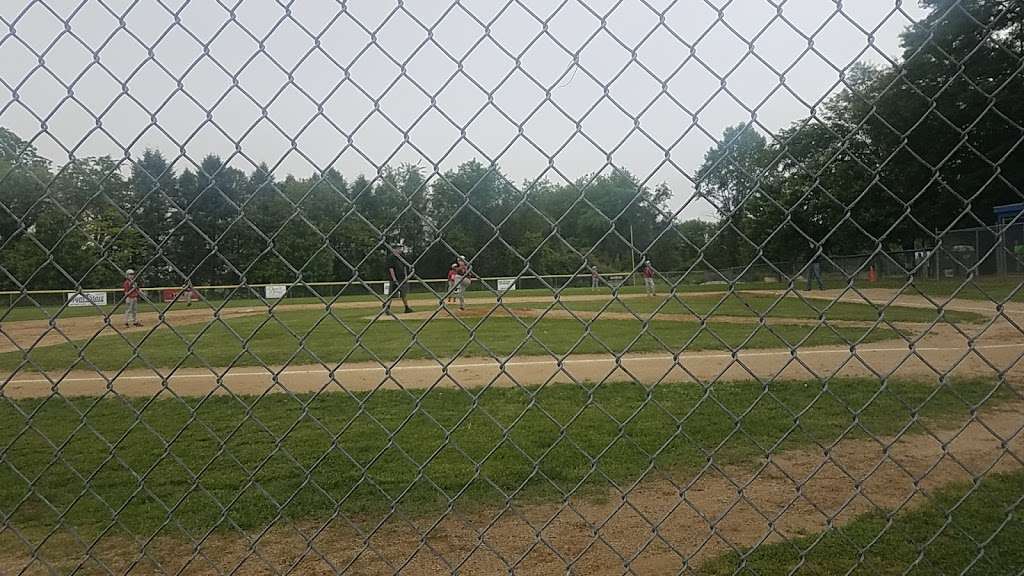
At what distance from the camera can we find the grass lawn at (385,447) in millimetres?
3467

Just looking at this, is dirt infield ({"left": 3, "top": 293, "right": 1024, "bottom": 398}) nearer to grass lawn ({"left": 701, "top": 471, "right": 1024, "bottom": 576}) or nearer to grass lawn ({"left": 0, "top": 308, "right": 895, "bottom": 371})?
grass lawn ({"left": 0, "top": 308, "right": 895, "bottom": 371})

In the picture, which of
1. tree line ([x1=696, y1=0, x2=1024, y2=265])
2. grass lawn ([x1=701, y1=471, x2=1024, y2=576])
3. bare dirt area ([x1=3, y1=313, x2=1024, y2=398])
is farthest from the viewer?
bare dirt area ([x1=3, y1=313, x2=1024, y2=398])

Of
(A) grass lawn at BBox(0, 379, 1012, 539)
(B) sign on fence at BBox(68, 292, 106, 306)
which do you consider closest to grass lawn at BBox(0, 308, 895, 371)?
(A) grass lawn at BBox(0, 379, 1012, 539)

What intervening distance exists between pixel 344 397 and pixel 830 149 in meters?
5.70

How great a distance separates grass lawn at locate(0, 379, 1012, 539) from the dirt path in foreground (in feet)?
0.55

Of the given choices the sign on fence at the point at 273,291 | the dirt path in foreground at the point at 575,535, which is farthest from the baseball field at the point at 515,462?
the sign on fence at the point at 273,291

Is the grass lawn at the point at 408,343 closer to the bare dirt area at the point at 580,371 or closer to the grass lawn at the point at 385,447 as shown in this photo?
the bare dirt area at the point at 580,371

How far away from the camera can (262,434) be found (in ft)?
17.2

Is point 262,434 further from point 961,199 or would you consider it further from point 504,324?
point 504,324

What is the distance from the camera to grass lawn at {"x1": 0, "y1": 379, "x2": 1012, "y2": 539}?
3467 millimetres

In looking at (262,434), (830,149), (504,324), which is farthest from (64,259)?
(504,324)

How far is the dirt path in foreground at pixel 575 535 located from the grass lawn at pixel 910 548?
0.10 m

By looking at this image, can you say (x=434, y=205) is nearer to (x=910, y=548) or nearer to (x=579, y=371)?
(x=910, y=548)

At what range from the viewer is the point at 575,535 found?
3.20 metres
